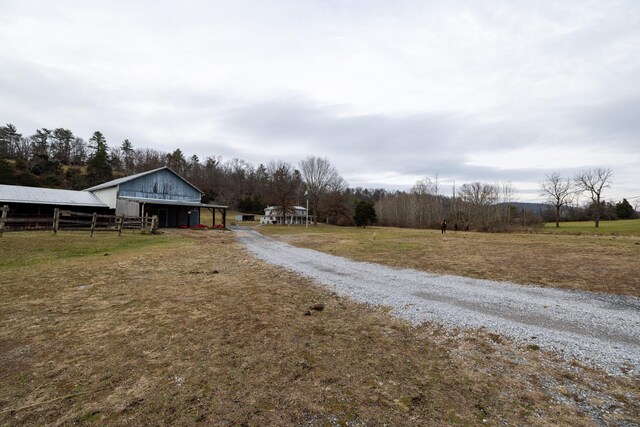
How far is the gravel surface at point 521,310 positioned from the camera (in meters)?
4.18

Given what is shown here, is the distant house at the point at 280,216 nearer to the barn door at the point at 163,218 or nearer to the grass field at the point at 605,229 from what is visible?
the barn door at the point at 163,218

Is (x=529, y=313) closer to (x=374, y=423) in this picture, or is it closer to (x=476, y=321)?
(x=476, y=321)

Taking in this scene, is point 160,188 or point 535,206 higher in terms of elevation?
point 535,206

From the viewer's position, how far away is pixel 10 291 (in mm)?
6273

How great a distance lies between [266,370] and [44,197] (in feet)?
121

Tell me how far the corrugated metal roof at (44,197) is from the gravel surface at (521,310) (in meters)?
31.8

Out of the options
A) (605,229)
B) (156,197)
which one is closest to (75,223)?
(156,197)

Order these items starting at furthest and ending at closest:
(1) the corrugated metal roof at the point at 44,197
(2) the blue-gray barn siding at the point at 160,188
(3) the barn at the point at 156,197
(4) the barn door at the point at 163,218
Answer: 1. (4) the barn door at the point at 163,218
2. (2) the blue-gray barn siding at the point at 160,188
3. (3) the barn at the point at 156,197
4. (1) the corrugated metal roof at the point at 44,197

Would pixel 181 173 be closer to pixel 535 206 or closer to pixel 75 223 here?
pixel 75 223

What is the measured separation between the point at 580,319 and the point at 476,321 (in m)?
1.97

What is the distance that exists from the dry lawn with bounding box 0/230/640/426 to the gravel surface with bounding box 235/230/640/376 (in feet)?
1.73

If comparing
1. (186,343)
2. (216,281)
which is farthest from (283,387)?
(216,281)

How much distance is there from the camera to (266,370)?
10.9 ft

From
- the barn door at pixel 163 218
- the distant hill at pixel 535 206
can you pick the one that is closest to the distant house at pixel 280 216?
the barn door at pixel 163 218
